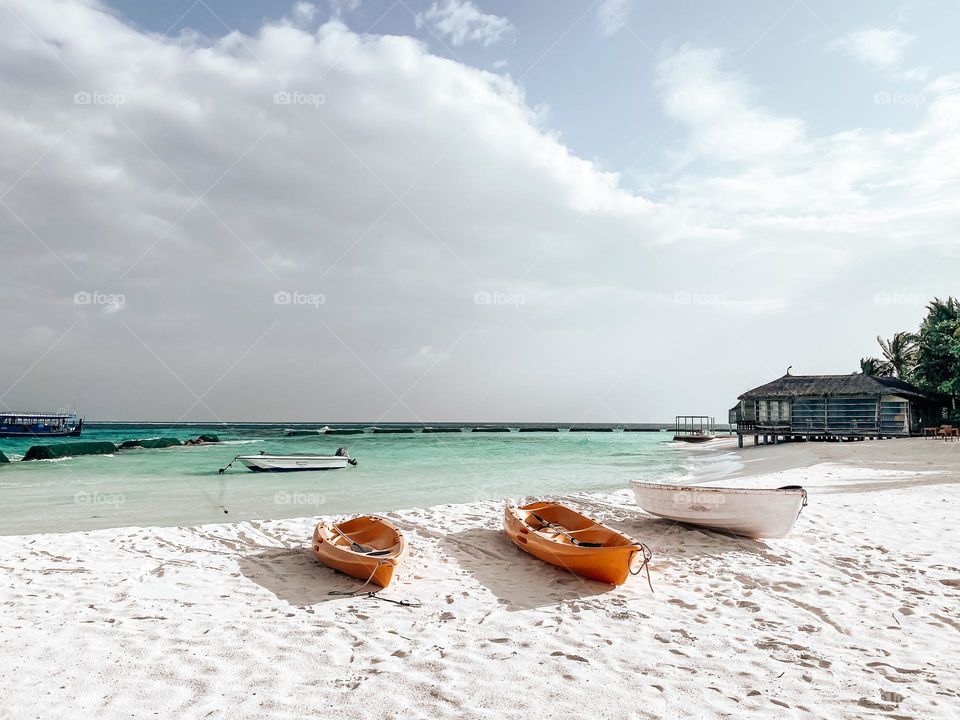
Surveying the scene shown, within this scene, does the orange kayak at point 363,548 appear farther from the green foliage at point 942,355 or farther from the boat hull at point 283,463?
the green foliage at point 942,355

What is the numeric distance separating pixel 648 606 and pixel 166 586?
18.5ft

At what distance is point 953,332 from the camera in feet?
108

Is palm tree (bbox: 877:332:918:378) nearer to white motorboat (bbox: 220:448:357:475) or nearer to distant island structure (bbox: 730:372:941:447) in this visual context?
distant island structure (bbox: 730:372:941:447)

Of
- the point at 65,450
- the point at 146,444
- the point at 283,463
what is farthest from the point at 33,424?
the point at 283,463

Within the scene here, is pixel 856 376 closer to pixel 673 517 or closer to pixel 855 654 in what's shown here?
pixel 673 517

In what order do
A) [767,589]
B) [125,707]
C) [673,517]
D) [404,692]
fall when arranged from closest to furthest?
1. [125,707]
2. [404,692]
3. [767,589]
4. [673,517]

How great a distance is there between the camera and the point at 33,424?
193ft

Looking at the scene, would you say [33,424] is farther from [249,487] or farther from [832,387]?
[832,387]

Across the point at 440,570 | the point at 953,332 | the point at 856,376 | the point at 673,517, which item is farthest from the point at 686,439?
the point at 440,570

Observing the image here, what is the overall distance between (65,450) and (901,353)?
60553 mm

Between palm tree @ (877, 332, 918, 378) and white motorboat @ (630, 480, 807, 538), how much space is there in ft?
152

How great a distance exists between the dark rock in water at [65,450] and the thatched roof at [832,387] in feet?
137

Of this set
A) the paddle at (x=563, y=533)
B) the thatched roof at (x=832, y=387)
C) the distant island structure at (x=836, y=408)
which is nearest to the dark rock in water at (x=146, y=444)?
the paddle at (x=563, y=533)

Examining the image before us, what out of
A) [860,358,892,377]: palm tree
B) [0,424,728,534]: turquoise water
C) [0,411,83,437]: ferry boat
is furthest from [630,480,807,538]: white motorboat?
[0,411,83,437]: ferry boat
